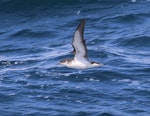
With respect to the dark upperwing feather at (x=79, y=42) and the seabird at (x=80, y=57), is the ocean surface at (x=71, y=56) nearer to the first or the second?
the seabird at (x=80, y=57)

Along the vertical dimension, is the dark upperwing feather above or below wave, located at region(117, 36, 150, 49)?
above

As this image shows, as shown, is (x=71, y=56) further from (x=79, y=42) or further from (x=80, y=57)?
(x=79, y=42)

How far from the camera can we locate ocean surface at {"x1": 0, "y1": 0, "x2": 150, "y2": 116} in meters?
27.9

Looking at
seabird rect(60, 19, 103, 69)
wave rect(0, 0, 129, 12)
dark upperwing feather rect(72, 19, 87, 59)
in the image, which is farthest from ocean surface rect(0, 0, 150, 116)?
dark upperwing feather rect(72, 19, 87, 59)

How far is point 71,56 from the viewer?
111ft

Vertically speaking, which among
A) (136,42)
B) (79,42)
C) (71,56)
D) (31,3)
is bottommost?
(71,56)

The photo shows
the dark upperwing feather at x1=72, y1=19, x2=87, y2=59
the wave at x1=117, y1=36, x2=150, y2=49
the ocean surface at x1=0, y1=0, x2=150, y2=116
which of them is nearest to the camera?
the dark upperwing feather at x1=72, y1=19, x2=87, y2=59

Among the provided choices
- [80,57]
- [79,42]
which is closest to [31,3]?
[80,57]

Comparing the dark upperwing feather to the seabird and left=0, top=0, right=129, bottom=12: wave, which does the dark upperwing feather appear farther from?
left=0, top=0, right=129, bottom=12: wave

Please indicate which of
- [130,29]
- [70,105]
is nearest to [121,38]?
[130,29]

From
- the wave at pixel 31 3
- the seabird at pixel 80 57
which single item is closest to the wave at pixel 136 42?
the wave at pixel 31 3

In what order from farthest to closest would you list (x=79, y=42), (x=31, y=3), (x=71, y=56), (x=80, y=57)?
(x=31, y=3) → (x=71, y=56) → (x=80, y=57) → (x=79, y=42)

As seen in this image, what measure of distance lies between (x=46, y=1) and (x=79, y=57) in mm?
16487

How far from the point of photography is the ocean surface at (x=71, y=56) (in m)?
27.9
